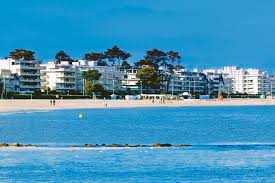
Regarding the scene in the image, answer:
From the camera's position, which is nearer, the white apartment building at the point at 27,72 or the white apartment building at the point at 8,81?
the white apartment building at the point at 8,81

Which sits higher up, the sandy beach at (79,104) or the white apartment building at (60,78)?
the white apartment building at (60,78)

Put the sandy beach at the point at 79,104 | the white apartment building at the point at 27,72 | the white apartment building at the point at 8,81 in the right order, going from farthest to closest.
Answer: the white apartment building at the point at 27,72 < the white apartment building at the point at 8,81 < the sandy beach at the point at 79,104

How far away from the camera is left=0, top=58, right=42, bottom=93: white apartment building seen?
177m

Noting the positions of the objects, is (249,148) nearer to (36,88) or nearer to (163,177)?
(163,177)

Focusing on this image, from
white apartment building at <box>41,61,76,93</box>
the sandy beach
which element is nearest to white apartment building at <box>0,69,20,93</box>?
white apartment building at <box>41,61,76,93</box>

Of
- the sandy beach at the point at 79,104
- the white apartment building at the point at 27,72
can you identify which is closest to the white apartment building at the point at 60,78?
the white apartment building at the point at 27,72

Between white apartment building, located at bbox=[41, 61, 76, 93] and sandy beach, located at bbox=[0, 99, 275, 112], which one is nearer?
sandy beach, located at bbox=[0, 99, 275, 112]

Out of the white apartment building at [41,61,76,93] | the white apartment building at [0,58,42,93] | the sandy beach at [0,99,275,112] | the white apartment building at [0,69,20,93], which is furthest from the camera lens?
the white apartment building at [41,61,76,93]

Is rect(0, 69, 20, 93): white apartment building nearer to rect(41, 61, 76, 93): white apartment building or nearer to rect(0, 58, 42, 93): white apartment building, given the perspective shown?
rect(0, 58, 42, 93): white apartment building

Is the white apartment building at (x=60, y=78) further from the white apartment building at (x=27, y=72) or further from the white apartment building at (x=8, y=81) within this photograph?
the white apartment building at (x=8, y=81)

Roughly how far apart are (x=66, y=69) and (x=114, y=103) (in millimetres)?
44081

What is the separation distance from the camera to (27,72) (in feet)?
590

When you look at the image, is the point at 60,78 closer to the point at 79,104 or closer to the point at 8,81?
the point at 8,81

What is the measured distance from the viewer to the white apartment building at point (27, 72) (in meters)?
177
